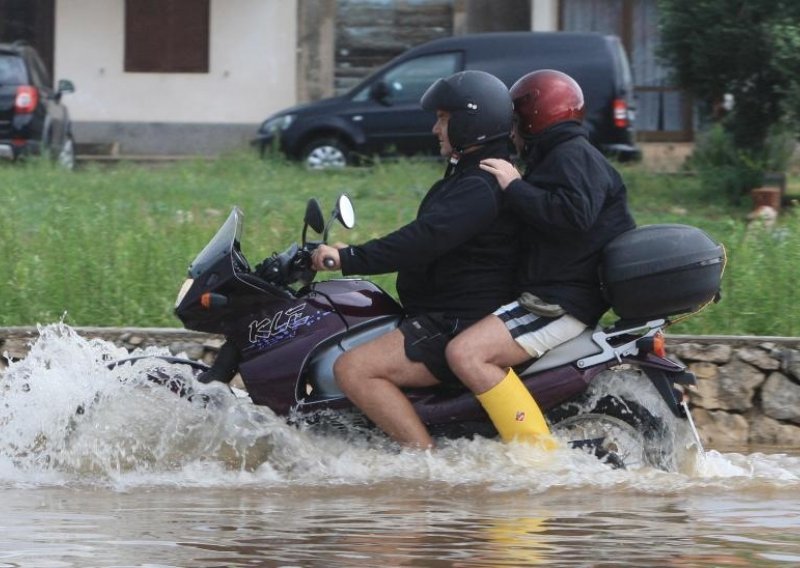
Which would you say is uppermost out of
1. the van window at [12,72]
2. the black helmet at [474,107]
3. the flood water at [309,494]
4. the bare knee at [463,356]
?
the van window at [12,72]

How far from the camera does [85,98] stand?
24219 mm

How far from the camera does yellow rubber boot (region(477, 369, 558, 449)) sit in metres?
6.34

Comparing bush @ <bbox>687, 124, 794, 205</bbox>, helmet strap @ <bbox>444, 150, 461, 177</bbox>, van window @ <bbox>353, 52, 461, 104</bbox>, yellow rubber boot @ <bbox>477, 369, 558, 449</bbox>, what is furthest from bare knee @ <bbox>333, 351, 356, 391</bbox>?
van window @ <bbox>353, 52, 461, 104</bbox>

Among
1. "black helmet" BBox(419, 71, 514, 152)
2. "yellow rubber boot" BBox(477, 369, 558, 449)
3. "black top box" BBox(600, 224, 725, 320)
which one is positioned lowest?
"yellow rubber boot" BBox(477, 369, 558, 449)

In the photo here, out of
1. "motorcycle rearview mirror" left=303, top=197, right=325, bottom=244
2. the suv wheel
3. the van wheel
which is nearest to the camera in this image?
"motorcycle rearview mirror" left=303, top=197, right=325, bottom=244

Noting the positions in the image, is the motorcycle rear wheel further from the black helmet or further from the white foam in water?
the black helmet

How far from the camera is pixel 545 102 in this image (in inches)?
253

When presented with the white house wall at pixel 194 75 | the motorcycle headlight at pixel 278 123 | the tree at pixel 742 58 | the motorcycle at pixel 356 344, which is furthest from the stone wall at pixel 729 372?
the white house wall at pixel 194 75

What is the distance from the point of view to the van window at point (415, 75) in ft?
63.3

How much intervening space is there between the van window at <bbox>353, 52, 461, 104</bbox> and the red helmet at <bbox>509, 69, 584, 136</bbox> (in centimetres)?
1278

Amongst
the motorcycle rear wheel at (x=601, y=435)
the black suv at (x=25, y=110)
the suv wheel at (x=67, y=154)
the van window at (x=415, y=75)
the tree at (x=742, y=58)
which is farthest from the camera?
the van window at (x=415, y=75)

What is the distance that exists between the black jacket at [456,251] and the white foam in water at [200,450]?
21.7 inches

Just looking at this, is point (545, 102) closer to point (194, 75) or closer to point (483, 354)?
point (483, 354)

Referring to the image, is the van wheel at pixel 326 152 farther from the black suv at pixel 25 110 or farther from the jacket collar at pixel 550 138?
the jacket collar at pixel 550 138
